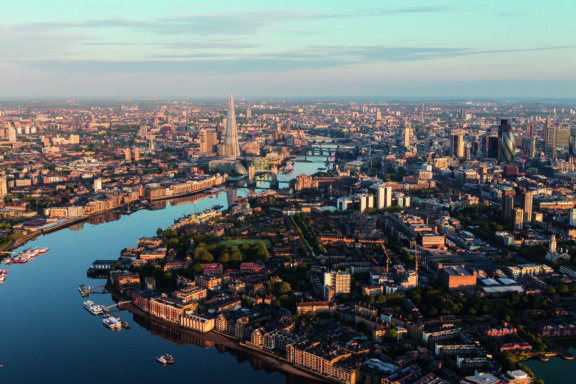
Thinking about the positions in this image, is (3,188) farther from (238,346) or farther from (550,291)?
(550,291)

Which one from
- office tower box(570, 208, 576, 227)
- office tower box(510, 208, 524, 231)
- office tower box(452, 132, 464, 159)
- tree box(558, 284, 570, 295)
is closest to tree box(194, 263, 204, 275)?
tree box(558, 284, 570, 295)

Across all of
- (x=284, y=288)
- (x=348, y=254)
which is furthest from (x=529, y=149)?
(x=284, y=288)

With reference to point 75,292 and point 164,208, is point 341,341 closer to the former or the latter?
point 75,292

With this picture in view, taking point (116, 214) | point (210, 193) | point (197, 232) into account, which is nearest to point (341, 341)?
point (197, 232)

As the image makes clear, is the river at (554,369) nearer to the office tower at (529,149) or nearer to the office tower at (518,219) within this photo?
the office tower at (518,219)

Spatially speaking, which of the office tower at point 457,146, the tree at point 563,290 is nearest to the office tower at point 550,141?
the office tower at point 457,146

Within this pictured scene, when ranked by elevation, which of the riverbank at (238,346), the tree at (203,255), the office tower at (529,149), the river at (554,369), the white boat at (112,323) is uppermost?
the office tower at (529,149)
